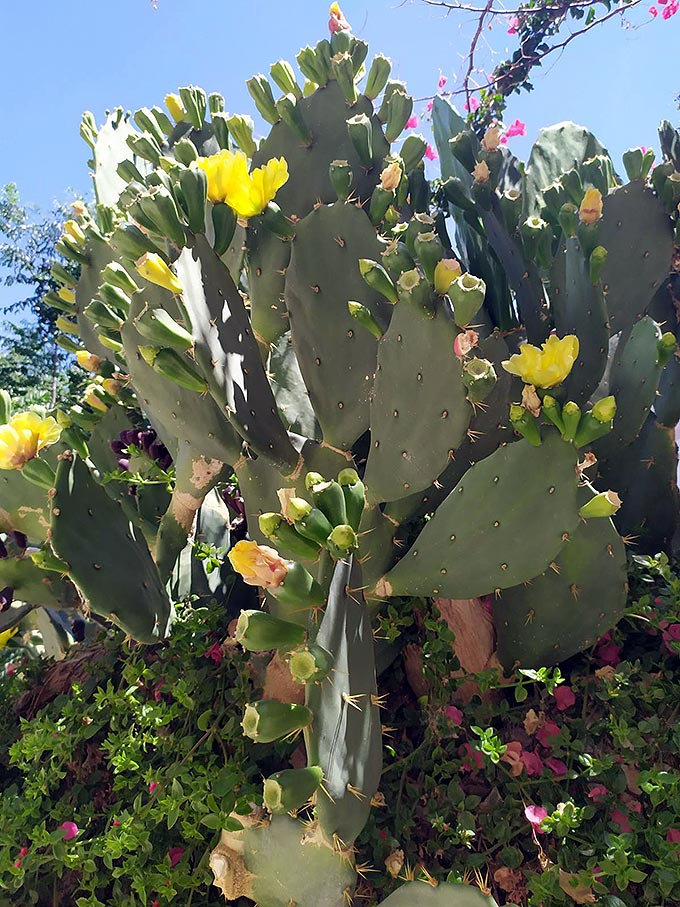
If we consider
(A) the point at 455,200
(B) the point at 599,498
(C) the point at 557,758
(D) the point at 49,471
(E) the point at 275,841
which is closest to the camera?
(E) the point at 275,841

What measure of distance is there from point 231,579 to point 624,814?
0.82 meters

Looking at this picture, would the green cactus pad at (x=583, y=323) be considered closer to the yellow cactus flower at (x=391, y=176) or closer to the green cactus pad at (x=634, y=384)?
the green cactus pad at (x=634, y=384)

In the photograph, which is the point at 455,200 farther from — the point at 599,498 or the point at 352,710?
the point at 352,710

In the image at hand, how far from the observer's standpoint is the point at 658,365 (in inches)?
44.2

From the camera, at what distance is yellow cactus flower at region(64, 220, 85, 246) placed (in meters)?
1.54

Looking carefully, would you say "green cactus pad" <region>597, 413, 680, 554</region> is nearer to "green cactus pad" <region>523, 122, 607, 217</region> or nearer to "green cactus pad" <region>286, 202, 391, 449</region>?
"green cactus pad" <region>286, 202, 391, 449</region>

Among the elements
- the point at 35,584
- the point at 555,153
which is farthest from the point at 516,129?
the point at 35,584

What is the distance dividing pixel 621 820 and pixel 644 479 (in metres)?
0.61

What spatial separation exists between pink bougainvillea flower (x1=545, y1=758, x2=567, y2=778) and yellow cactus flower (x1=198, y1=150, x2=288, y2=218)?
916 mm

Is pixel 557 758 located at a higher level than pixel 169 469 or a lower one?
lower

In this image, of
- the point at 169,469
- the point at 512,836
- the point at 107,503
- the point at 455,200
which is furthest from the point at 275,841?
Answer: the point at 455,200

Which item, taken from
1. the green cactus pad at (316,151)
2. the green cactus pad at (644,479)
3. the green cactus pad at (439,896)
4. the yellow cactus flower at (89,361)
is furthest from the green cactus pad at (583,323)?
the yellow cactus flower at (89,361)

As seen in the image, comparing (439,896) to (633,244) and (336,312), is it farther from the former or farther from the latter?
(633,244)

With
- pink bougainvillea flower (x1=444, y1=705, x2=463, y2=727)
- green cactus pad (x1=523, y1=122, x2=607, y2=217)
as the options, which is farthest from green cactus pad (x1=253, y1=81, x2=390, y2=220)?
pink bougainvillea flower (x1=444, y1=705, x2=463, y2=727)
